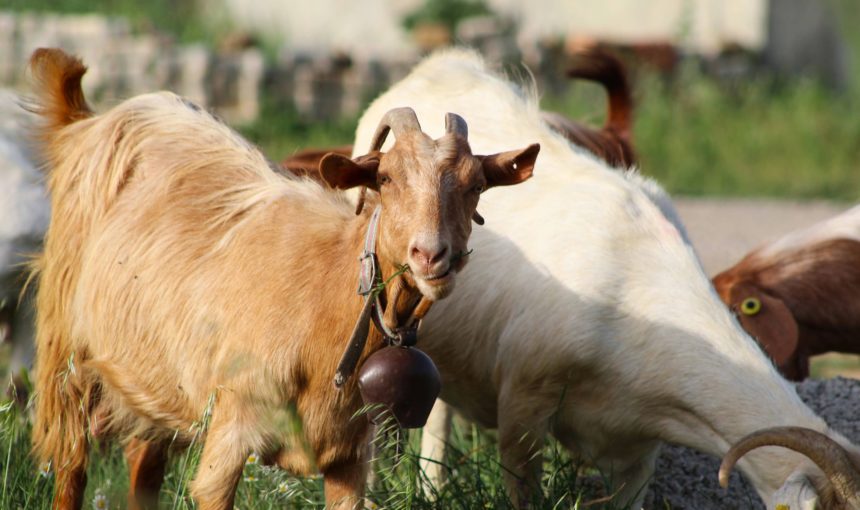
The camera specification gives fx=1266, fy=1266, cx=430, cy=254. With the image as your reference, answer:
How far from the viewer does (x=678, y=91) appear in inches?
546

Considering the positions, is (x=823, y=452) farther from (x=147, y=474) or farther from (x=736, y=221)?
(x=736, y=221)

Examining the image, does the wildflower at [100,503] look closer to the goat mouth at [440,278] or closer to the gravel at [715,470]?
the goat mouth at [440,278]

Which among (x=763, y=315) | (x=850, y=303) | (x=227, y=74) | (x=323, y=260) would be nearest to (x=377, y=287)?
(x=323, y=260)

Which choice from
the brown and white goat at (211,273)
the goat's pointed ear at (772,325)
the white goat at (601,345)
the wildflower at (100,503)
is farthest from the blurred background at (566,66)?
the wildflower at (100,503)

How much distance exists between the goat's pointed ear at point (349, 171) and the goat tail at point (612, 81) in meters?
3.50

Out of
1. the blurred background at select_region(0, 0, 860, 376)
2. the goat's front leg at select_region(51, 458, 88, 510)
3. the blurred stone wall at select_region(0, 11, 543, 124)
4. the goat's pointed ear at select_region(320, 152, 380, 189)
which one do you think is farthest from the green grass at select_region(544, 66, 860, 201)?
the goat's pointed ear at select_region(320, 152, 380, 189)

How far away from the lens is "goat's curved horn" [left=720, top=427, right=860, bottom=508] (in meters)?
3.60

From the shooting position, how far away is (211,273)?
3.84 m

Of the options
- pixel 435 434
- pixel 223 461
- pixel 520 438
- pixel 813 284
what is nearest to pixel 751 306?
pixel 813 284

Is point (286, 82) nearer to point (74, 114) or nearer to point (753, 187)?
point (753, 187)

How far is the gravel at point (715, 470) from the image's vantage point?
15.4 feet

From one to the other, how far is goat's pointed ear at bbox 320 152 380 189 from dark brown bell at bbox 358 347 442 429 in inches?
18.3

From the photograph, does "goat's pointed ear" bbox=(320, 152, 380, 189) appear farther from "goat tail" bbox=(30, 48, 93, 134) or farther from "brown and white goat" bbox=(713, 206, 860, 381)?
"brown and white goat" bbox=(713, 206, 860, 381)

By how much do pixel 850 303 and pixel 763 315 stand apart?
1.96 ft
